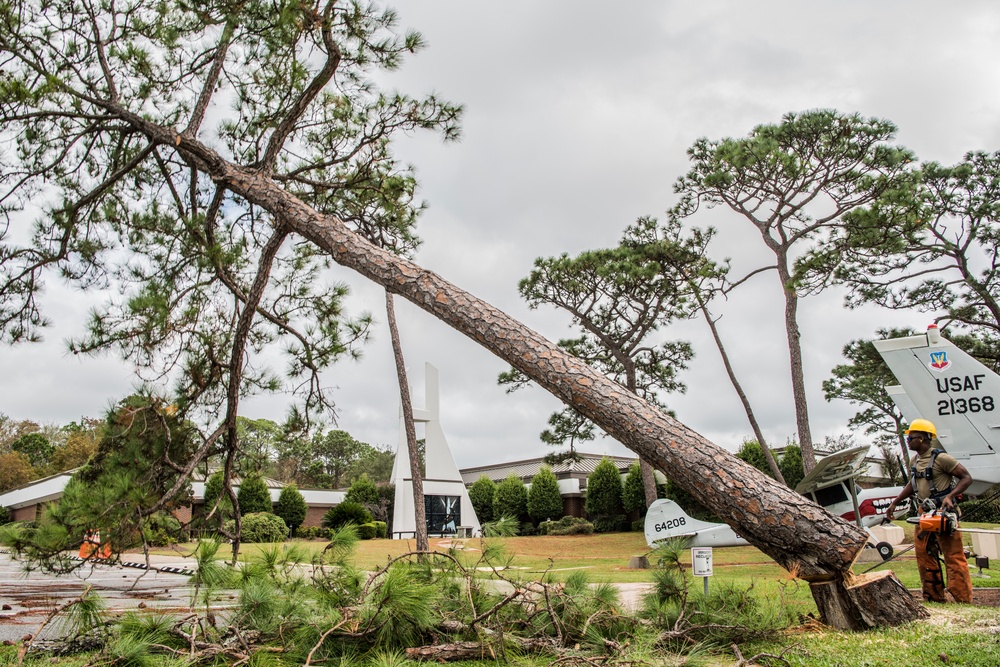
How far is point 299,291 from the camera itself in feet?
18.7

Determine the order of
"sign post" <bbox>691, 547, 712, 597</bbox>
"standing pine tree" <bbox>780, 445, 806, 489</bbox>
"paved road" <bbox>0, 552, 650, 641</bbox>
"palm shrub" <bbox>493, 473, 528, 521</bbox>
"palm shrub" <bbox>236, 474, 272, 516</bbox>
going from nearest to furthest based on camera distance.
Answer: "sign post" <bbox>691, 547, 712, 597</bbox>
"paved road" <bbox>0, 552, 650, 641</bbox>
"standing pine tree" <bbox>780, 445, 806, 489</bbox>
"palm shrub" <bbox>236, 474, 272, 516</bbox>
"palm shrub" <bbox>493, 473, 528, 521</bbox>

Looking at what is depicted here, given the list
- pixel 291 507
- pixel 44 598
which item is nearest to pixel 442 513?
pixel 291 507

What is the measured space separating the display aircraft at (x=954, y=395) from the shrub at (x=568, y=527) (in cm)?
1298

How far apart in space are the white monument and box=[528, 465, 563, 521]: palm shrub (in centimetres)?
249

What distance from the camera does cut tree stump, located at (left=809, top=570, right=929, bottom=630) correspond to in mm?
3152

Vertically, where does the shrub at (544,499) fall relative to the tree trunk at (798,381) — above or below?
below

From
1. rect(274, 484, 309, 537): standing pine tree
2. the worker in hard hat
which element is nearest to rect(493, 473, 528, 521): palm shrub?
rect(274, 484, 309, 537): standing pine tree

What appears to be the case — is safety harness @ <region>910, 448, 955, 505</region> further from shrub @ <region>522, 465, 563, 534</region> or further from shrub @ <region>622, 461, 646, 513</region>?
shrub @ <region>522, 465, 563, 534</region>

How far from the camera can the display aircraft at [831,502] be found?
961 cm

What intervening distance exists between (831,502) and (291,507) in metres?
18.0

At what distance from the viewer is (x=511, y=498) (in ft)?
76.1

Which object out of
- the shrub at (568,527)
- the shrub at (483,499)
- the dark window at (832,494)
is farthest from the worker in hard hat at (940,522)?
the shrub at (483,499)

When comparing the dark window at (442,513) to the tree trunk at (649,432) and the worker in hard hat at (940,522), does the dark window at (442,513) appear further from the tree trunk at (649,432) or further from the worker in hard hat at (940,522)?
the tree trunk at (649,432)

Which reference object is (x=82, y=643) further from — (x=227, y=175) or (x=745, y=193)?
Result: (x=745, y=193)
